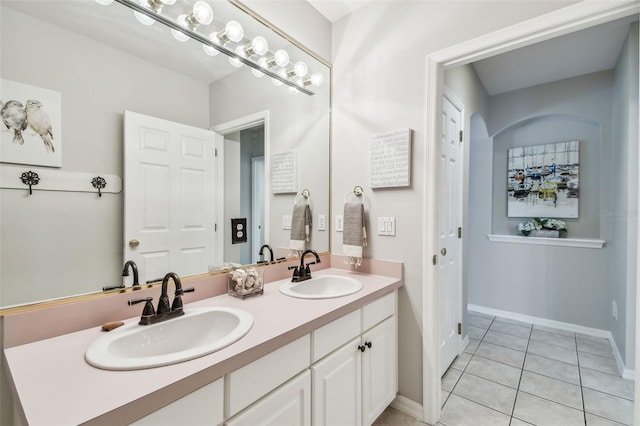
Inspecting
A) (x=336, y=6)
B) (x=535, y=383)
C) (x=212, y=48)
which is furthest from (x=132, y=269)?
(x=535, y=383)

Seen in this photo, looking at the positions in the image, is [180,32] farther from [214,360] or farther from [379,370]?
[379,370]

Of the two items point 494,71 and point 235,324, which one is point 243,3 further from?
point 494,71

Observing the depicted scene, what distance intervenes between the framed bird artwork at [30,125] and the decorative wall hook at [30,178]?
0.03 metres

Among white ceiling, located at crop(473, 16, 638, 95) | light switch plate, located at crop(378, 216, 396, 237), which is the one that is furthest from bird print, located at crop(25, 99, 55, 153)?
white ceiling, located at crop(473, 16, 638, 95)

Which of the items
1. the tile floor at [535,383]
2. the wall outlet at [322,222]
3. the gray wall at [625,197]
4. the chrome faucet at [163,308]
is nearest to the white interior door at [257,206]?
the wall outlet at [322,222]

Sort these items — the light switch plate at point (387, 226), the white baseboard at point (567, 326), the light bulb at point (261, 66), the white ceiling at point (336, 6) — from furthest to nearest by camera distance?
the white baseboard at point (567, 326), the white ceiling at point (336, 6), the light switch plate at point (387, 226), the light bulb at point (261, 66)

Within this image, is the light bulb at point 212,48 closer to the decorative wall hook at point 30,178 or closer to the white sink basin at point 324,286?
the decorative wall hook at point 30,178

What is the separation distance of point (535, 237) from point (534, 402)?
1936mm

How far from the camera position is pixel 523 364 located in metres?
2.37

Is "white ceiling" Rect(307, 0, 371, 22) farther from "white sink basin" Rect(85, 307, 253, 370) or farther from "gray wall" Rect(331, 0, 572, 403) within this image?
"white sink basin" Rect(85, 307, 253, 370)

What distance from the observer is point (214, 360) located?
82 centimetres

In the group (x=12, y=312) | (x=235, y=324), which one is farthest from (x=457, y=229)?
(x=12, y=312)

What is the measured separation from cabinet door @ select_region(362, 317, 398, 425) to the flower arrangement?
247 centimetres

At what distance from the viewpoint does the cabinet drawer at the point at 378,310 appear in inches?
59.4
